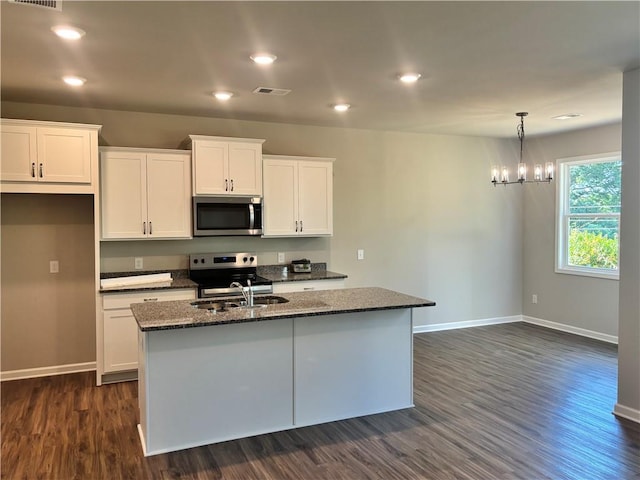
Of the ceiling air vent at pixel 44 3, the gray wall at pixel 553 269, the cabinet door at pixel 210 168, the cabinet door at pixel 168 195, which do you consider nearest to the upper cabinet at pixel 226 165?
the cabinet door at pixel 210 168

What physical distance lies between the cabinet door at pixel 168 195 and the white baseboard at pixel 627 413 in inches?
153

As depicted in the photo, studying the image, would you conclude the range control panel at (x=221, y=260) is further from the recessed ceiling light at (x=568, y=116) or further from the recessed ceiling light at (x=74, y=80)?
the recessed ceiling light at (x=568, y=116)

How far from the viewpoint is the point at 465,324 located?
677cm

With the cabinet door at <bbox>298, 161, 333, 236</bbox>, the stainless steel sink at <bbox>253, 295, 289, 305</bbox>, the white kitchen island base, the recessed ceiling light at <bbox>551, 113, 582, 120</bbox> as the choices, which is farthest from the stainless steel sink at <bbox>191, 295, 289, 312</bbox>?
the recessed ceiling light at <bbox>551, 113, 582, 120</bbox>

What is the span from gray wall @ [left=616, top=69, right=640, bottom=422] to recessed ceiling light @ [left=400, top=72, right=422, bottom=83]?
4.93 ft

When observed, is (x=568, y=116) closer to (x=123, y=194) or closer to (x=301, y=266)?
(x=301, y=266)

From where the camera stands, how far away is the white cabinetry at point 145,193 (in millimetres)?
4613

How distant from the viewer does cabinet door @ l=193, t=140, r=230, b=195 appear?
486 centimetres

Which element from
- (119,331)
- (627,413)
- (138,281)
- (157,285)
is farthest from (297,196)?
(627,413)

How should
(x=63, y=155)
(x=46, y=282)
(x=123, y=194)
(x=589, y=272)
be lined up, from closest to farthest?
(x=63, y=155) → (x=123, y=194) → (x=46, y=282) → (x=589, y=272)

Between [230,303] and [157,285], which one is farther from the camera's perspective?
[157,285]

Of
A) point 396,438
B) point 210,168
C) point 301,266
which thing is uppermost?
point 210,168

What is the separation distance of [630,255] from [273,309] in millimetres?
2587

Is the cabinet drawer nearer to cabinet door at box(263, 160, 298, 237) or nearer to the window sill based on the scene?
cabinet door at box(263, 160, 298, 237)
